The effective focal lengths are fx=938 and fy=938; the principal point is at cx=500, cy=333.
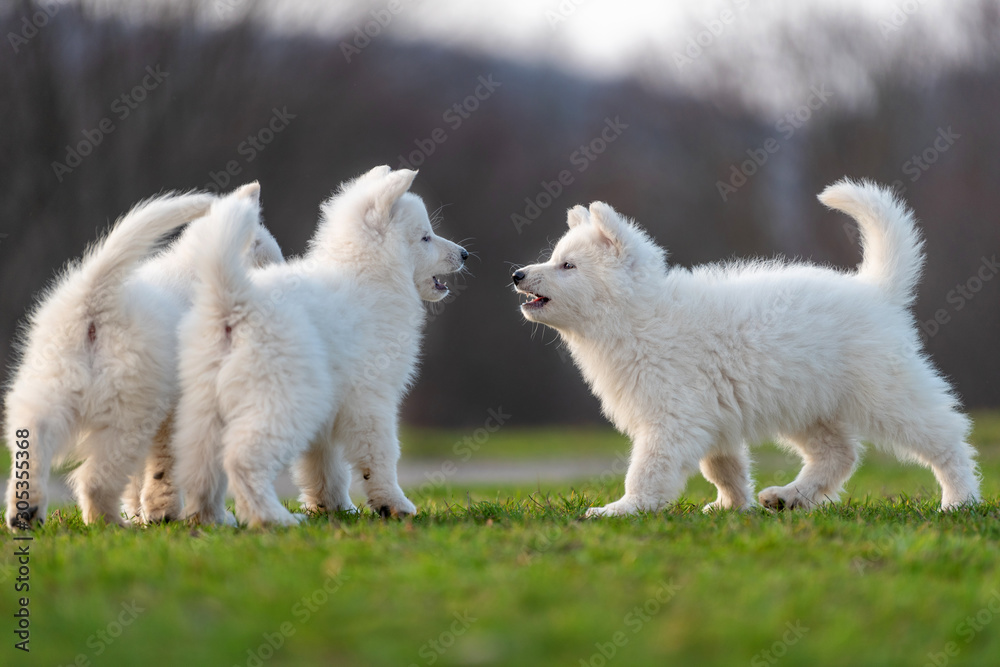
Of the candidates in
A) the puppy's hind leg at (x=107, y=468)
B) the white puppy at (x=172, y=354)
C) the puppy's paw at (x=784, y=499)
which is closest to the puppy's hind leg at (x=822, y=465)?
the puppy's paw at (x=784, y=499)

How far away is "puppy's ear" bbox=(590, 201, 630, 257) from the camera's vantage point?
5.52 metres

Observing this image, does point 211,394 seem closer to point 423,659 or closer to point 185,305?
point 185,305

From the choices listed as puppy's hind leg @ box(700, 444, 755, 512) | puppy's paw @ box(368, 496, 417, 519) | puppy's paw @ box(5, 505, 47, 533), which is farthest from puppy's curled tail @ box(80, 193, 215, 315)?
puppy's hind leg @ box(700, 444, 755, 512)

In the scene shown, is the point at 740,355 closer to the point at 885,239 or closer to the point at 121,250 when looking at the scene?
the point at 885,239

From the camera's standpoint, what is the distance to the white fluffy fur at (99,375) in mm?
4422

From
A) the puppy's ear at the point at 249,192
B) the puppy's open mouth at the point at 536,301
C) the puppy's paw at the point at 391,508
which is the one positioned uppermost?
the puppy's ear at the point at 249,192

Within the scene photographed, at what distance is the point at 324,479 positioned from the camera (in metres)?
5.39

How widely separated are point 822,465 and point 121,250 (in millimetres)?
4203

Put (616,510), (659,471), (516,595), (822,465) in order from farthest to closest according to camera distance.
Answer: (822,465) → (659,471) → (616,510) → (516,595)

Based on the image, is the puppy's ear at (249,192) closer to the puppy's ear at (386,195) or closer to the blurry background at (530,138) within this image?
the puppy's ear at (386,195)

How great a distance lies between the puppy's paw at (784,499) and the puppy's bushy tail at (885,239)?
1286mm

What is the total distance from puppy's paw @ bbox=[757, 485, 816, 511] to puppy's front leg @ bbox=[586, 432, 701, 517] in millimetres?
761

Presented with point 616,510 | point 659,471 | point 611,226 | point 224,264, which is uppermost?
point 611,226

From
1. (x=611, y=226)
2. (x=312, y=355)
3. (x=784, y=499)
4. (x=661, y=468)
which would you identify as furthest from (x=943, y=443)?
(x=312, y=355)
